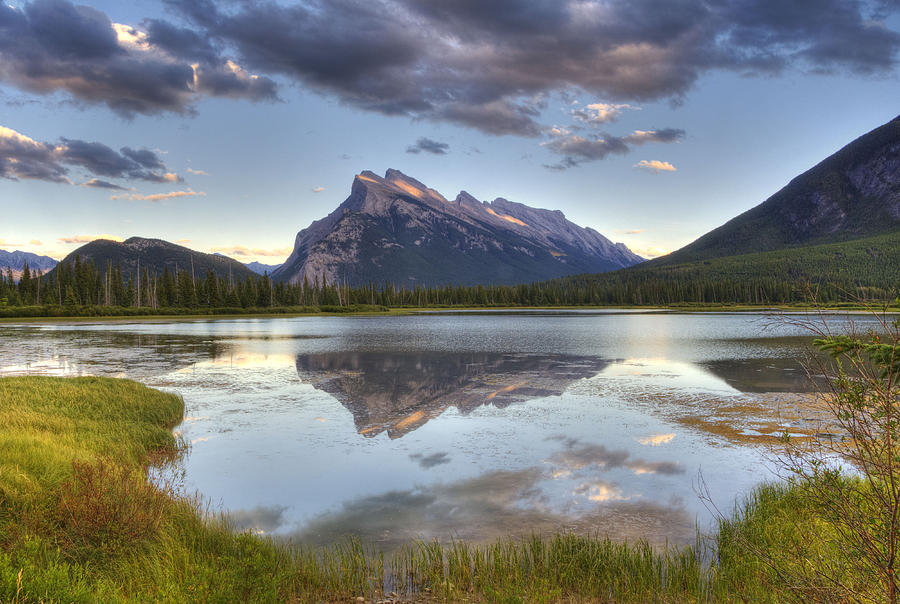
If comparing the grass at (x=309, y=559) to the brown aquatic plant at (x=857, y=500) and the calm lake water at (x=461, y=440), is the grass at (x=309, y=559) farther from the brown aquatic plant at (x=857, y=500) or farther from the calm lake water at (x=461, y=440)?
the calm lake water at (x=461, y=440)

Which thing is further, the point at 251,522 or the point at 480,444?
the point at 480,444

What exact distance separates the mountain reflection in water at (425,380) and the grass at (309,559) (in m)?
9.91

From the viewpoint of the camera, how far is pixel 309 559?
9453mm

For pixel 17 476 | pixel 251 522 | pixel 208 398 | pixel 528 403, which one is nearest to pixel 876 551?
pixel 251 522

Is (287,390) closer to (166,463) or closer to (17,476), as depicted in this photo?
(166,463)

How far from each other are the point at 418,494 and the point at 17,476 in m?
8.79

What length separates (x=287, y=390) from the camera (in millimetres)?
29500

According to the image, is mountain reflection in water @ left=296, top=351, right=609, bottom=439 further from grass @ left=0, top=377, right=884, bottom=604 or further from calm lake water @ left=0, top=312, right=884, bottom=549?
grass @ left=0, top=377, right=884, bottom=604

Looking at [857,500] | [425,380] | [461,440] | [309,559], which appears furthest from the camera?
[425,380]

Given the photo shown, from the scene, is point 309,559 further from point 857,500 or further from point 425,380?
point 425,380

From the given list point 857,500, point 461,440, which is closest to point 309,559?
point 857,500

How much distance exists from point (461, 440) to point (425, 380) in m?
13.8

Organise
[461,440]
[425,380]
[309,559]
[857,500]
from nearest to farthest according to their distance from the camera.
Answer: [857,500] → [309,559] → [461,440] → [425,380]

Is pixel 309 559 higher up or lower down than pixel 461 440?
higher up
